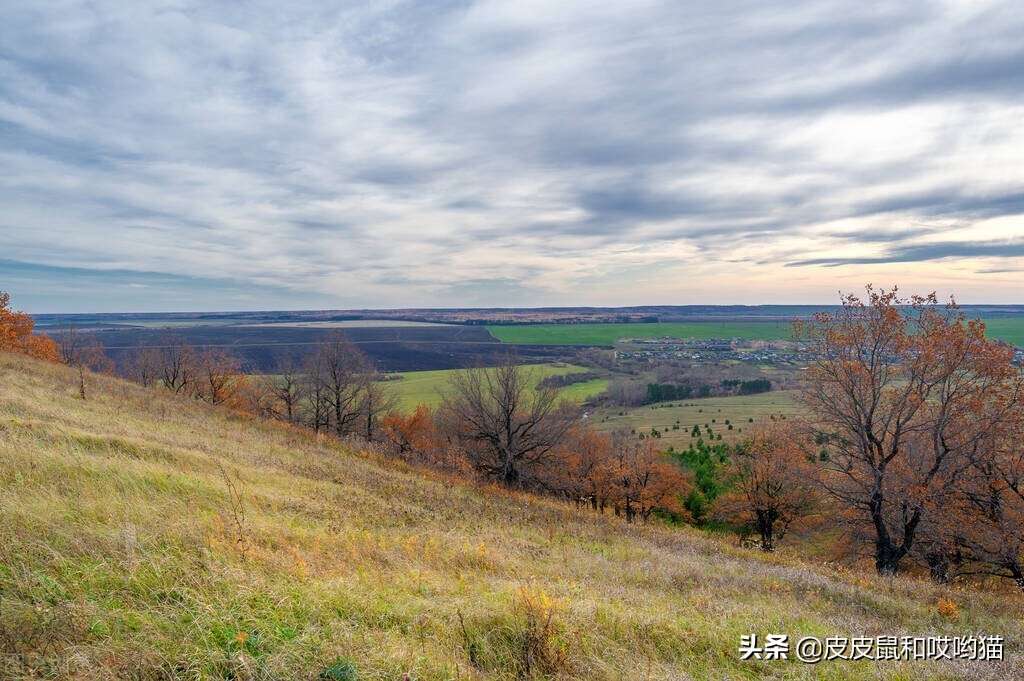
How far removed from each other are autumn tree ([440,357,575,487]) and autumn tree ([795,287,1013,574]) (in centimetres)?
1522

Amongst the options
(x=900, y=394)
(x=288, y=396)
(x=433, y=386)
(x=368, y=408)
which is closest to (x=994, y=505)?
(x=900, y=394)

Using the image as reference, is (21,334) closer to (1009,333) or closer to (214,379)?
(214,379)

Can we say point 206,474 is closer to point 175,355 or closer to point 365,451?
point 365,451

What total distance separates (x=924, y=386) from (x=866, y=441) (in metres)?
3.17

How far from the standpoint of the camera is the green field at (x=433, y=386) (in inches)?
2931

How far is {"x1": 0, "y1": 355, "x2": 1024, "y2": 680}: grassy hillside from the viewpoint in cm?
413

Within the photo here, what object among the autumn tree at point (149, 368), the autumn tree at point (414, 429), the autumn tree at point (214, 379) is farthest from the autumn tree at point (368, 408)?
the autumn tree at point (149, 368)

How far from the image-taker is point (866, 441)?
59.2ft

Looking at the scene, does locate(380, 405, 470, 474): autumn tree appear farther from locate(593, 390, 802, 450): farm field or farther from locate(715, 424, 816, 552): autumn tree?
locate(715, 424, 816, 552): autumn tree

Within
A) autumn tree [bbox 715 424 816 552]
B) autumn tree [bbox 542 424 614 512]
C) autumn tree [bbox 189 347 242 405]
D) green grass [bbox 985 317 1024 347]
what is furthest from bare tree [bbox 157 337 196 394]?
green grass [bbox 985 317 1024 347]

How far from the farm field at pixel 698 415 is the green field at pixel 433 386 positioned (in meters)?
7.26

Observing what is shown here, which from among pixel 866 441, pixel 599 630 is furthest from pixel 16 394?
pixel 866 441

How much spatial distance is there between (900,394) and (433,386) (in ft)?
253

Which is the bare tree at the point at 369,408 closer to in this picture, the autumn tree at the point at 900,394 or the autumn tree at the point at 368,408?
the autumn tree at the point at 368,408
